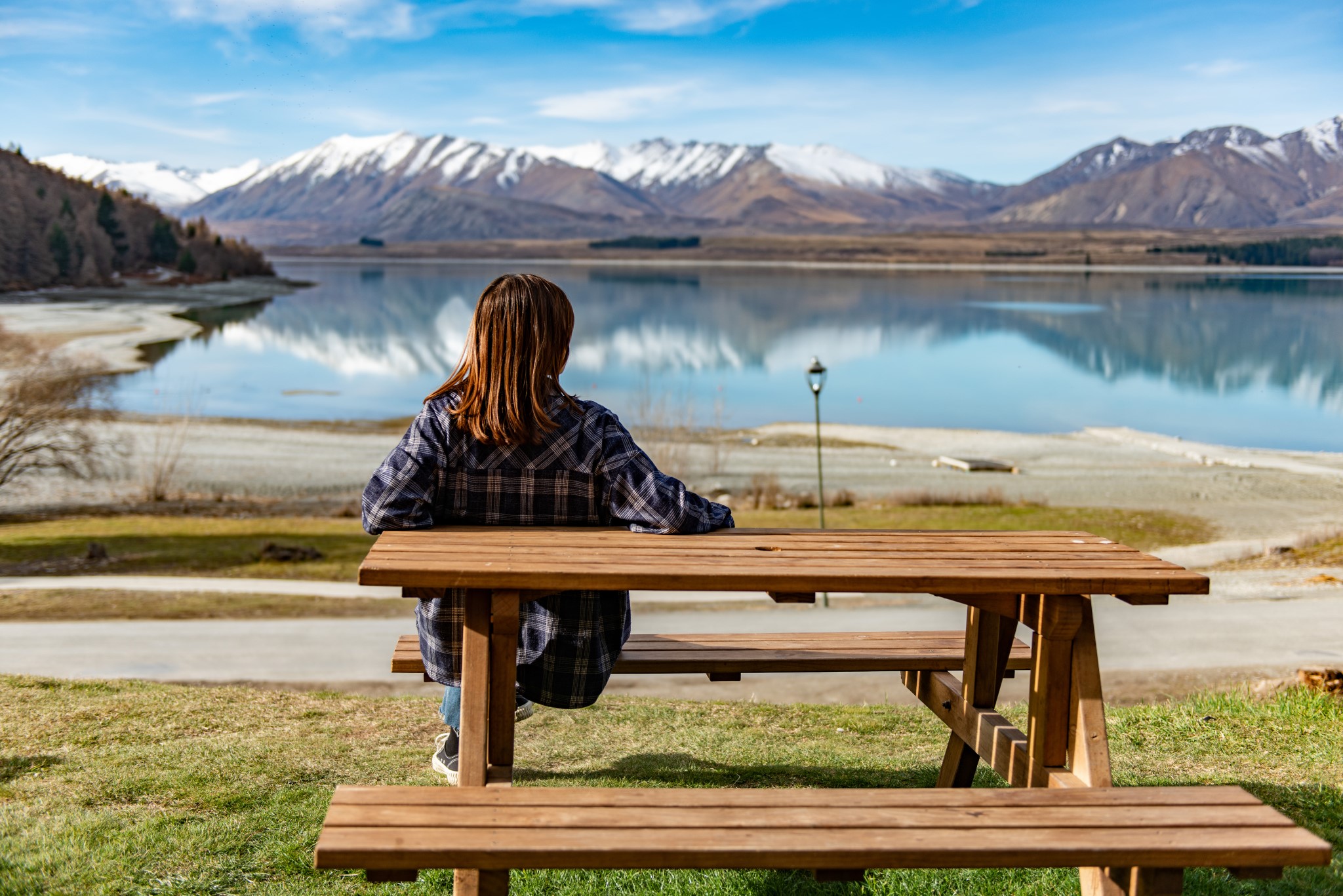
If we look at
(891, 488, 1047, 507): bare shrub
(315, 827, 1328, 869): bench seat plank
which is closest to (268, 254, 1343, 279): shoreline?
(891, 488, 1047, 507): bare shrub

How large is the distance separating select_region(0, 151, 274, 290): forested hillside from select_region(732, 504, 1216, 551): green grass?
8762cm

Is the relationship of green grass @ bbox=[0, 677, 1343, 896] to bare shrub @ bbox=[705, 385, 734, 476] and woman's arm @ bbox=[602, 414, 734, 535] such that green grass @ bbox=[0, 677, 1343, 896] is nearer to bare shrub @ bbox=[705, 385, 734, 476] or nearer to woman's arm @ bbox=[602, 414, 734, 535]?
woman's arm @ bbox=[602, 414, 734, 535]

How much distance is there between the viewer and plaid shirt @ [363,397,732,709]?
343cm

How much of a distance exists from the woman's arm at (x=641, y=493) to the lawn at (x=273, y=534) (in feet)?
42.5

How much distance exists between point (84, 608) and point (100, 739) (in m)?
8.43

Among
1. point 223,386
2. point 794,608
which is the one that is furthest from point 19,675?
point 223,386

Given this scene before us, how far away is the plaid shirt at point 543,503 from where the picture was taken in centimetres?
343

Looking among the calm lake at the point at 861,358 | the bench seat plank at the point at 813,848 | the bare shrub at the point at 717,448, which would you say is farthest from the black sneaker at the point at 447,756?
the calm lake at the point at 861,358

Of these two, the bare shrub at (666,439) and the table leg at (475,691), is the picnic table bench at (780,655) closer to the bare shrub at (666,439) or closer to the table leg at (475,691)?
the table leg at (475,691)

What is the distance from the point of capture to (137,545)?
1783 cm

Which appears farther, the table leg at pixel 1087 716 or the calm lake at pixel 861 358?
the calm lake at pixel 861 358

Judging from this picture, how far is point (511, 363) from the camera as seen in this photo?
11.1 ft

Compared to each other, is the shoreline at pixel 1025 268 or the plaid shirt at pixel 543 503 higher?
the shoreline at pixel 1025 268

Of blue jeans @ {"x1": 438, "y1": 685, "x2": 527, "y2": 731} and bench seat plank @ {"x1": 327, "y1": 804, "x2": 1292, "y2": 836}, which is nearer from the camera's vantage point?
bench seat plank @ {"x1": 327, "y1": 804, "x2": 1292, "y2": 836}
